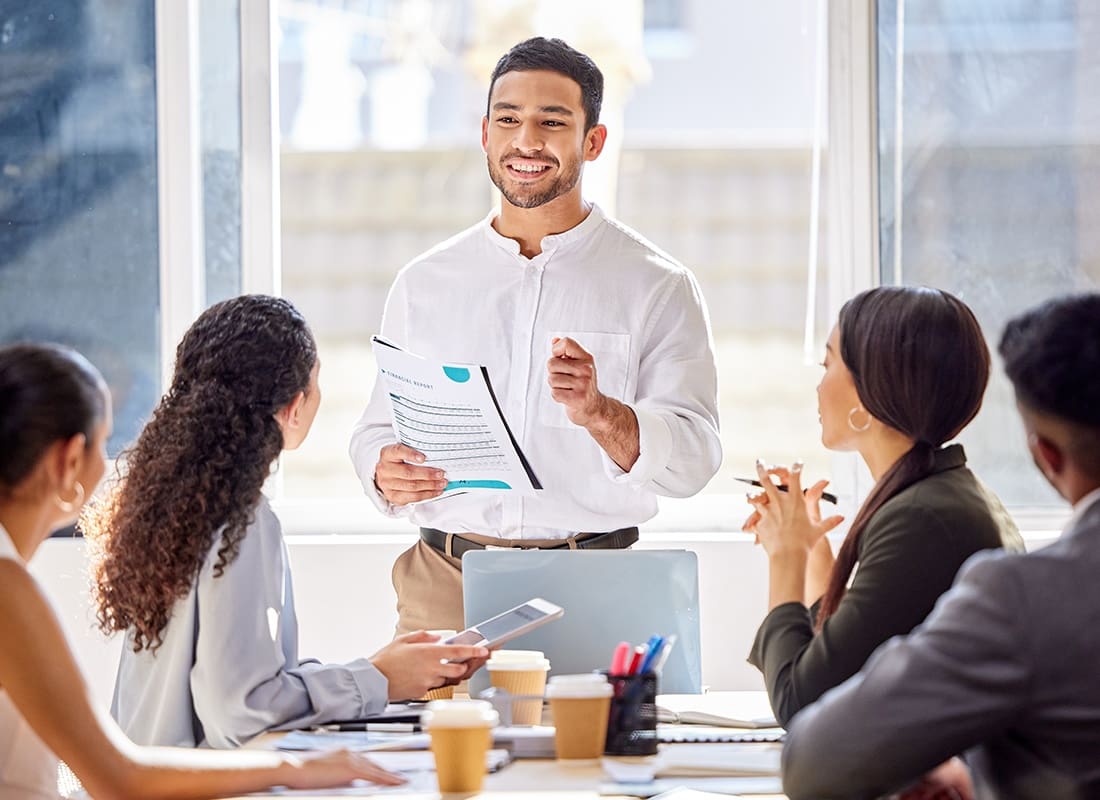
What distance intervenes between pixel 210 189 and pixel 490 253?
1179mm

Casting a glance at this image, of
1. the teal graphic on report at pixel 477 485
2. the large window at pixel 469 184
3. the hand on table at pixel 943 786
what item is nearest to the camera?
the hand on table at pixel 943 786

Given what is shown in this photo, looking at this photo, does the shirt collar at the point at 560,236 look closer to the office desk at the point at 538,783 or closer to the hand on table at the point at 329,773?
the office desk at the point at 538,783

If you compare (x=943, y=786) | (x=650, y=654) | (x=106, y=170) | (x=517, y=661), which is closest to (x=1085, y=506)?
(x=943, y=786)

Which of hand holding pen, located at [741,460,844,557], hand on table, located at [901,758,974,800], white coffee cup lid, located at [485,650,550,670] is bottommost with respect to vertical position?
hand on table, located at [901,758,974,800]

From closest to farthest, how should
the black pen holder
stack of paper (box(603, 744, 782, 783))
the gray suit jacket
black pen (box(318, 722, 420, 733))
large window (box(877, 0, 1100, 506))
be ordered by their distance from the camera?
the gray suit jacket < stack of paper (box(603, 744, 782, 783)) < the black pen holder < black pen (box(318, 722, 420, 733)) < large window (box(877, 0, 1100, 506))

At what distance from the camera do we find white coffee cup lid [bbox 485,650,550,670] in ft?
6.44

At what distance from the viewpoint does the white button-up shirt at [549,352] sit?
279cm

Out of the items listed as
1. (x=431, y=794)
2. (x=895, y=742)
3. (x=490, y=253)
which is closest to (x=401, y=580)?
(x=490, y=253)

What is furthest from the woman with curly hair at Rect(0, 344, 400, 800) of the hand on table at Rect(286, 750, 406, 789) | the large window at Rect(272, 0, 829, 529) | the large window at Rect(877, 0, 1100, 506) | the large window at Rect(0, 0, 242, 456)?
the large window at Rect(272, 0, 829, 529)

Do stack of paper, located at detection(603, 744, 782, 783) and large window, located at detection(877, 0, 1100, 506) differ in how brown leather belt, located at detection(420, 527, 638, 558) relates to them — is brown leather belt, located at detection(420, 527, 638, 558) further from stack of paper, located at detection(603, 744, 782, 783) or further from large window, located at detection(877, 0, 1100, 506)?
large window, located at detection(877, 0, 1100, 506)

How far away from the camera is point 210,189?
3.83m

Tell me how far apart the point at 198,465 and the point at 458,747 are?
579 millimetres

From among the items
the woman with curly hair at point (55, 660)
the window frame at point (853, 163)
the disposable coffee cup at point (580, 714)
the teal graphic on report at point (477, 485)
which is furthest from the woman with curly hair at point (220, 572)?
the window frame at point (853, 163)

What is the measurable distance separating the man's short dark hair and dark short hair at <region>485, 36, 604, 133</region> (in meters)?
1.79
